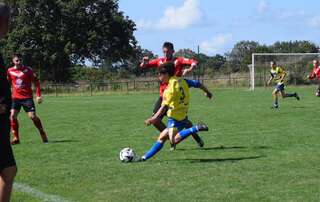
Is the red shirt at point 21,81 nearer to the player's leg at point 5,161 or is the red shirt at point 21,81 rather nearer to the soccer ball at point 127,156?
the soccer ball at point 127,156

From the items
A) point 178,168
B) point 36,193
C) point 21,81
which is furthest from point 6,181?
point 21,81

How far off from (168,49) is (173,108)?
5.47ft

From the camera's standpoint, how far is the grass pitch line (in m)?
6.68

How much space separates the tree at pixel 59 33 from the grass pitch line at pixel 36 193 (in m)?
56.0

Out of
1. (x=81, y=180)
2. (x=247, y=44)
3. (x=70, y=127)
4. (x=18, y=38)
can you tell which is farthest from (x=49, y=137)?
(x=247, y=44)

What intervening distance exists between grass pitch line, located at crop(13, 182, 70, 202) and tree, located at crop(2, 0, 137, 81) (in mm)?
56043

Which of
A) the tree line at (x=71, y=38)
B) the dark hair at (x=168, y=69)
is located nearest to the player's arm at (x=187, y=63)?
the dark hair at (x=168, y=69)

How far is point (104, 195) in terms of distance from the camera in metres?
6.86

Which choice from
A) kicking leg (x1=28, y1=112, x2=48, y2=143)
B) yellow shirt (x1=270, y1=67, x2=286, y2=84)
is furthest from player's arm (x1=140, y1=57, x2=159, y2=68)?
yellow shirt (x1=270, y1=67, x2=286, y2=84)

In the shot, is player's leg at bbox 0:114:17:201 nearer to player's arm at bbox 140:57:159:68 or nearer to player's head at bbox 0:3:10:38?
player's head at bbox 0:3:10:38

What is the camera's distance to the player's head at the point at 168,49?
10.6m

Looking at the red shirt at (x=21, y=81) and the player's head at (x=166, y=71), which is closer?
the player's head at (x=166, y=71)

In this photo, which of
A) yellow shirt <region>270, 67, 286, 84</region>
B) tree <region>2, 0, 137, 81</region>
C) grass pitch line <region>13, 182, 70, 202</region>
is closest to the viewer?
grass pitch line <region>13, 182, 70, 202</region>

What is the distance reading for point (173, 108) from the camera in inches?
369
